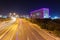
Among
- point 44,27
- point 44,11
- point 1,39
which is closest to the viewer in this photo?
point 1,39

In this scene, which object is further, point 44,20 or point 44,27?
point 44,20

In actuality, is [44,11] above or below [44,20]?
above

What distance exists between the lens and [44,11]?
56.0m

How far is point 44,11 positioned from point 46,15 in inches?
98.1

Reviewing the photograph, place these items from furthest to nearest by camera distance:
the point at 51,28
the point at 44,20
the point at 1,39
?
the point at 44,20 < the point at 51,28 < the point at 1,39

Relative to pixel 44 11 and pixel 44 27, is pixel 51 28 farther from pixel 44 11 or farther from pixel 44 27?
pixel 44 11

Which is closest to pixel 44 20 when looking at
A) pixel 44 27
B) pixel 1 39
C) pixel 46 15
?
pixel 46 15

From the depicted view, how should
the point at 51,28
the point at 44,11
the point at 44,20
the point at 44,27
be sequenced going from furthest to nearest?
the point at 44,20, the point at 44,11, the point at 44,27, the point at 51,28

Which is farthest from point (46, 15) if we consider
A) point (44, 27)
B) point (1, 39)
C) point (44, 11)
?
point (1, 39)

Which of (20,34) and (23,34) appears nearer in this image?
(23,34)

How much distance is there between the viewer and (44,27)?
4084 centimetres

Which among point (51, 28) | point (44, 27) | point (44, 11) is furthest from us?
point (44, 11)

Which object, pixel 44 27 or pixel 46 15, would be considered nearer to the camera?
pixel 44 27

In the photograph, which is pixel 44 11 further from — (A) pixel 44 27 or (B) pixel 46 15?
(A) pixel 44 27
